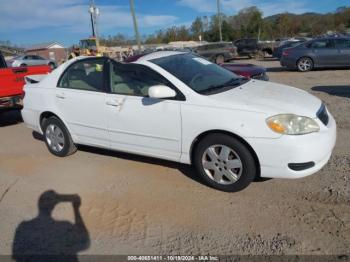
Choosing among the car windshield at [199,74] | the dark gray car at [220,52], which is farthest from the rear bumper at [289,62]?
the car windshield at [199,74]

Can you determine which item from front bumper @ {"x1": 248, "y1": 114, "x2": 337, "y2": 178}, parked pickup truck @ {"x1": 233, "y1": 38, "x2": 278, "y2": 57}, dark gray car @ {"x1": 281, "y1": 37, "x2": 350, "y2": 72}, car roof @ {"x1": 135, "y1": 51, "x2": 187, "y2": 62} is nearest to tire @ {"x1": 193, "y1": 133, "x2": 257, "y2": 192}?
front bumper @ {"x1": 248, "y1": 114, "x2": 337, "y2": 178}

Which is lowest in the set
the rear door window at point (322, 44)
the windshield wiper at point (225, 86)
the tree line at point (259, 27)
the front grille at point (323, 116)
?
the front grille at point (323, 116)

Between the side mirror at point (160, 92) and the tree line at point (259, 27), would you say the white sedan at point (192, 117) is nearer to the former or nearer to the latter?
the side mirror at point (160, 92)

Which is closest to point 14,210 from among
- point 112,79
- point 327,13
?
point 112,79

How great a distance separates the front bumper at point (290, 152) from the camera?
11.6 ft

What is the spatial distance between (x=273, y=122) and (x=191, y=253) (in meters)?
1.52

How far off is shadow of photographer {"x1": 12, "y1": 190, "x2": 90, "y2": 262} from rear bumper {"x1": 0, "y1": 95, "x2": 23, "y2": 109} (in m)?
4.48

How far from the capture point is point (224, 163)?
3.91 meters

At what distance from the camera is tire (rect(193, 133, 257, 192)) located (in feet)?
12.4

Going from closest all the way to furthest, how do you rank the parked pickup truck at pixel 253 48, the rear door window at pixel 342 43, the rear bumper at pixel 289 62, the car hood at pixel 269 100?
the car hood at pixel 269 100 → the rear door window at pixel 342 43 → the rear bumper at pixel 289 62 → the parked pickup truck at pixel 253 48

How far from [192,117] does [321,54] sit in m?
12.9

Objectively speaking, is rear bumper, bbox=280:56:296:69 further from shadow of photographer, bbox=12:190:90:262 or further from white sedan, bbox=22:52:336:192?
shadow of photographer, bbox=12:190:90:262

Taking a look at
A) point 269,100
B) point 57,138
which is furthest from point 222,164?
point 57,138

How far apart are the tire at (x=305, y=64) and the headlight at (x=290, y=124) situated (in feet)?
41.8
